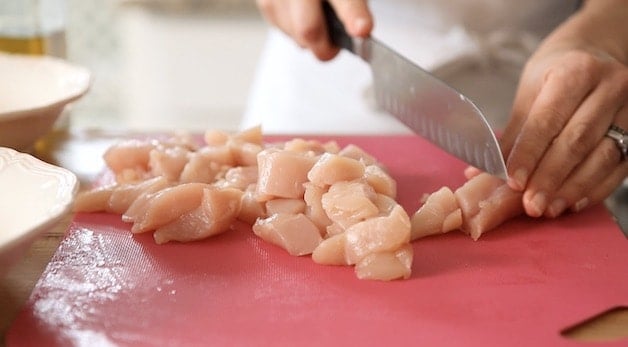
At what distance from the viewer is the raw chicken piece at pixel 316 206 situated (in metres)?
1.20

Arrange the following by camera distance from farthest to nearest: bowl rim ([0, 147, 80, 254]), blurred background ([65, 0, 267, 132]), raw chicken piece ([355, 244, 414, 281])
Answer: blurred background ([65, 0, 267, 132])
raw chicken piece ([355, 244, 414, 281])
bowl rim ([0, 147, 80, 254])

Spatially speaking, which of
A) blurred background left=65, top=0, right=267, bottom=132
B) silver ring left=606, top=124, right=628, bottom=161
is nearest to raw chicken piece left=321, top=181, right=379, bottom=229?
silver ring left=606, top=124, right=628, bottom=161

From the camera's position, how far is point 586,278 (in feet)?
3.68

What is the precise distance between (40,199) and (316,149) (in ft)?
1.75

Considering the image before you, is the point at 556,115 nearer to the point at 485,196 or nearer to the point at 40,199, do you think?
the point at 485,196

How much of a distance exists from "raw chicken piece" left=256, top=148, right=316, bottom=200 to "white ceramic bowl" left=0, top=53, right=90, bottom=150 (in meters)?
0.37

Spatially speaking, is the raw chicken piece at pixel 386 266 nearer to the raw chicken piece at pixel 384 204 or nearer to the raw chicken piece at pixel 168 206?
the raw chicken piece at pixel 384 204

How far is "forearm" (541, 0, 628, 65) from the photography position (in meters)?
1.58

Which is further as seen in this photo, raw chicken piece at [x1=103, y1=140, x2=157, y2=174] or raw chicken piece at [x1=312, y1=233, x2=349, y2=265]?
raw chicken piece at [x1=103, y1=140, x2=157, y2=174]

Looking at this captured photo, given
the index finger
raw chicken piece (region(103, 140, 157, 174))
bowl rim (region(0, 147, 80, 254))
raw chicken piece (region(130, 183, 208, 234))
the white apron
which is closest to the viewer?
bowl rim (region(0, 147, 80, 254))

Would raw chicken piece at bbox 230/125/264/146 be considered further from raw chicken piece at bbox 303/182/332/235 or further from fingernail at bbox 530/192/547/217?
fingernail at bbox 530/192/547/217

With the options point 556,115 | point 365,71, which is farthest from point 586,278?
point 365,71

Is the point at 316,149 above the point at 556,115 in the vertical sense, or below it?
below

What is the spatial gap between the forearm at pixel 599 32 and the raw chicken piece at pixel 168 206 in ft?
2.41
